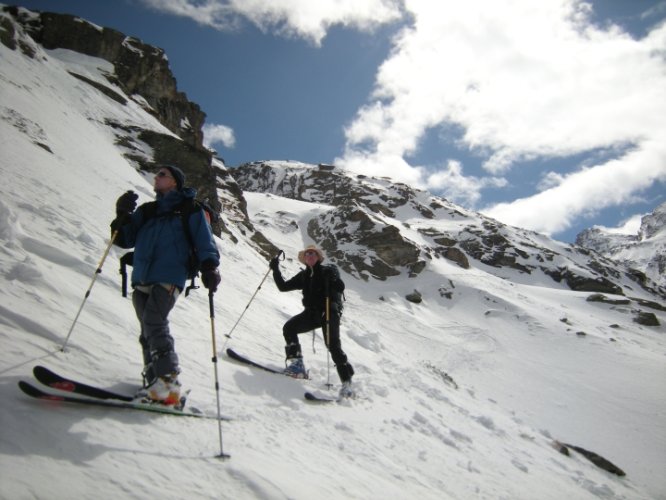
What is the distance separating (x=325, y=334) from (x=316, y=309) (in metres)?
0.51

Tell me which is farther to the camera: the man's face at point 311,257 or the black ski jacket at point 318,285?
the man's face at point 311,257

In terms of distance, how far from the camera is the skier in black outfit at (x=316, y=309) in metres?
→ 6.34

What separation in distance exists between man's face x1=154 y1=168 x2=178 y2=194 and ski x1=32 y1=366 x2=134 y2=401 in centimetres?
203

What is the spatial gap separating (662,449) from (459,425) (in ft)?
44.6

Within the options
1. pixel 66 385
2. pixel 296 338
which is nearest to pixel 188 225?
pixel 66 385

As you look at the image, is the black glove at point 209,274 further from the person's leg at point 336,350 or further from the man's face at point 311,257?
the man's face at point 311,257

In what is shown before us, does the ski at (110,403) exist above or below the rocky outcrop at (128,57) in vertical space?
below

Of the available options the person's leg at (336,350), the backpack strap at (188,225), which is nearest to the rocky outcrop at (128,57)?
the person's leg at (336,350)

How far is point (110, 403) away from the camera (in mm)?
3041

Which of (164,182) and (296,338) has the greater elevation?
(164,182)

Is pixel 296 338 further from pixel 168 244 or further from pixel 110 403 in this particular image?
pixel 110 403

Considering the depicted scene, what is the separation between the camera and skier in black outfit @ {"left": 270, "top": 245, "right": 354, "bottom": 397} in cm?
634

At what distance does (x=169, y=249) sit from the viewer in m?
3.76

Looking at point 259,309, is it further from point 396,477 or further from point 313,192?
point 313,192
